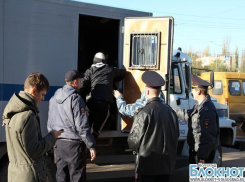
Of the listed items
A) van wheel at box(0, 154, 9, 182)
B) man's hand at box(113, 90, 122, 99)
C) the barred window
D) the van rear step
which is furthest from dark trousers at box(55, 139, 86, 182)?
the barred window

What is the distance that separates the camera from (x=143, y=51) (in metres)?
5.87

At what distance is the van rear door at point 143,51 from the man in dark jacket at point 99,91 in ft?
1.41

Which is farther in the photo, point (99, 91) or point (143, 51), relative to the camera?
point (143, 51)

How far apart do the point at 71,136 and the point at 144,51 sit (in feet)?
7.10

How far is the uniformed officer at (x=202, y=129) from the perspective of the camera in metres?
4.68

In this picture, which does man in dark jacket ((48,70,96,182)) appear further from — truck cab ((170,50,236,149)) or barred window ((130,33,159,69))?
truck cab ((170,50,236,149))

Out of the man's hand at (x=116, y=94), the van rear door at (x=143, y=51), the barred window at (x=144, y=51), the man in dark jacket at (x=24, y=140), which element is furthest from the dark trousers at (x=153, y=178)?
the barred window at (x=144, y=51)

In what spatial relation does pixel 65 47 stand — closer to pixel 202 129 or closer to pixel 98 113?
pixel 98 113

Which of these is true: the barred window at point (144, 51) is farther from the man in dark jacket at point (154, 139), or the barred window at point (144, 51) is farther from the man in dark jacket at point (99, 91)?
the man in dark jacket at point (154, 139)

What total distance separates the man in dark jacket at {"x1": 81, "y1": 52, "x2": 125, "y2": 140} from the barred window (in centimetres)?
49

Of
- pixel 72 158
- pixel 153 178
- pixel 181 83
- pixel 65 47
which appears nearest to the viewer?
pixel 153 178

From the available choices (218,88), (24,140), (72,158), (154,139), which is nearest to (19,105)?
(24,140)

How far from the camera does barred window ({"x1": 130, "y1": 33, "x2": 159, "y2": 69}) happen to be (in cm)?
573

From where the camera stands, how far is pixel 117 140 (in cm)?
623
